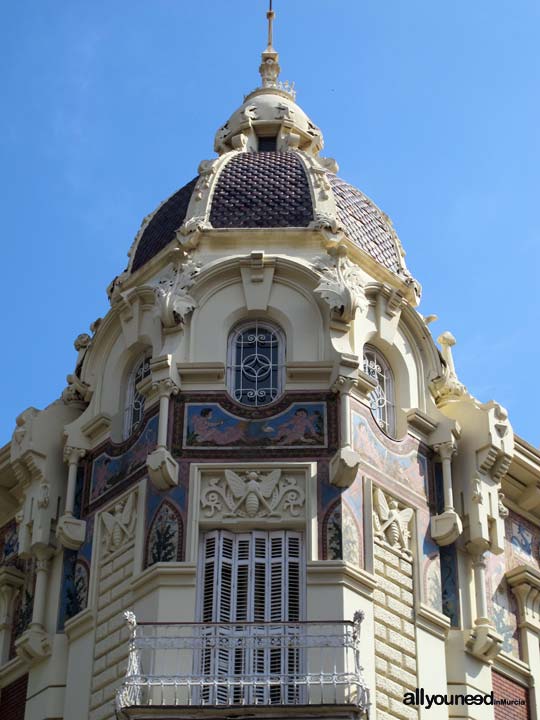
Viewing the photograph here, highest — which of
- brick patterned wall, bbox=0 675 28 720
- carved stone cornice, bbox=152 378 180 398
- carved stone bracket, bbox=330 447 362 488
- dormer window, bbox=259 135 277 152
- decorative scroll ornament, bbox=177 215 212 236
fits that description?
dormer window, bbox=259 135 277 152

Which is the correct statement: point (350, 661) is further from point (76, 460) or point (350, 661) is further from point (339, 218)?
point (339, 218)

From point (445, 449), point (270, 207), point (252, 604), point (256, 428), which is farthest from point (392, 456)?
point (270, 207)

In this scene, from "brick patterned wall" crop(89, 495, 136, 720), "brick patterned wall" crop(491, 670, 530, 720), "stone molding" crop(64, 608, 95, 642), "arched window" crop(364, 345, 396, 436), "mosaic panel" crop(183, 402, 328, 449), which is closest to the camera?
"brick patterned wall" crop(89, 495, 136, 720)

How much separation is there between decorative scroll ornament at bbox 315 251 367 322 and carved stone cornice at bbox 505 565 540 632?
16.1ft

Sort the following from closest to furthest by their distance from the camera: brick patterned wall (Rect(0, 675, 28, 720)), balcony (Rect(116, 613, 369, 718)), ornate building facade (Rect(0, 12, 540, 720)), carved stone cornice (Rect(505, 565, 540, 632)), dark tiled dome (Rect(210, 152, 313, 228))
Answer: balcony (Rect(116, 613, 369, 718))
ornate building facade (Rect(0, 12, 540, 720))
brick patterned wall (Rect(0, 675, 28, 720))
carved stone cornice (Rect(505, 565, 540, 632))
dark tiled dome (Rect(210, 152, 313, 228))

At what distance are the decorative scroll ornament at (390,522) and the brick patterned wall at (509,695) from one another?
8.20ft

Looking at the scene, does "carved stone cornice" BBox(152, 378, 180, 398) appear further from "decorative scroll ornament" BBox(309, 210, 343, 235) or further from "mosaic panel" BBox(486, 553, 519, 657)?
"mosaic panel" BBox(486, 553, 519, 657)

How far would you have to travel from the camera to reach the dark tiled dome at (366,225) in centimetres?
2902

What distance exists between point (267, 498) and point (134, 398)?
3.63 meters

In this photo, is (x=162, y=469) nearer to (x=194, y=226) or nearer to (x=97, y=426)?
(x=97, y=426)

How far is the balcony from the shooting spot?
73.3 ft

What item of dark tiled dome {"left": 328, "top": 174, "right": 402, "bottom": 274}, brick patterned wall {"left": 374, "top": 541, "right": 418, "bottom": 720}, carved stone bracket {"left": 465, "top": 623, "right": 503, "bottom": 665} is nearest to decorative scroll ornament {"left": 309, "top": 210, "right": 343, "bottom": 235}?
dark tiled dome {"left": 328, "top": 174, "right": 402, "bottom": 274}

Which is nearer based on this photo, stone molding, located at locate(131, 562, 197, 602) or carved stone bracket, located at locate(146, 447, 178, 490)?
stone molding, located at locate(131, 562, 197, 602)

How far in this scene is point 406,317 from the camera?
28094 mm
